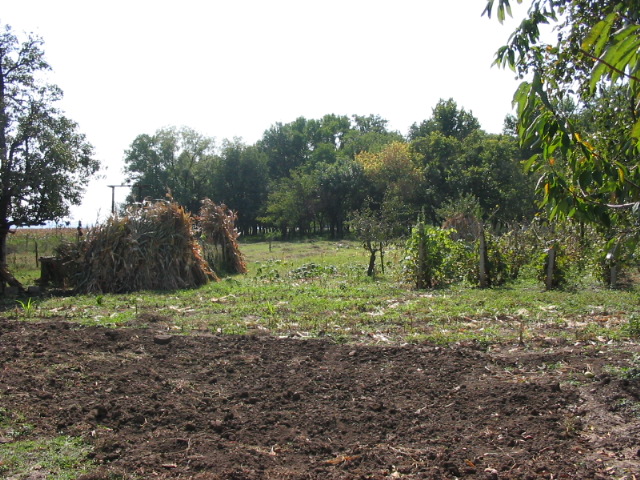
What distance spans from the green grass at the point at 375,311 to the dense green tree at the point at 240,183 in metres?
41.7

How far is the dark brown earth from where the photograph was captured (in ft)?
12.0

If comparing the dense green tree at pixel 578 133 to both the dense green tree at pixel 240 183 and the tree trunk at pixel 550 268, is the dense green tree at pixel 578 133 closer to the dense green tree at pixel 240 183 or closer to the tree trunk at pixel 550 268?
the tree trunk at pixel 550 268

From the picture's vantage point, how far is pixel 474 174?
34.6 meters

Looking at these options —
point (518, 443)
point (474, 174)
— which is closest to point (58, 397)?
point (518, 443)

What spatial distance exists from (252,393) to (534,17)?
3.84 meters

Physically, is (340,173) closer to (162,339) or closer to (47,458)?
(162,339)

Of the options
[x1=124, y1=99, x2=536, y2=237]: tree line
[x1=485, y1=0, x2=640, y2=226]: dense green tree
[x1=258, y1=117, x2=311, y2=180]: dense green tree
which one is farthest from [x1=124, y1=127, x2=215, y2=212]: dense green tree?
[x1=485, y1=0, x2=640, y2=226]: dense green tree

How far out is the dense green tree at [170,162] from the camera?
185ft

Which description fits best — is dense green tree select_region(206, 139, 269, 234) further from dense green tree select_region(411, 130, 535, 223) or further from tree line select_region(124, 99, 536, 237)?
dense green tree select_region(411, 130, 535, 223)

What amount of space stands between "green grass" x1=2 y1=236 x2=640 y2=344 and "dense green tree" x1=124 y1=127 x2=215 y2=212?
44855 mm

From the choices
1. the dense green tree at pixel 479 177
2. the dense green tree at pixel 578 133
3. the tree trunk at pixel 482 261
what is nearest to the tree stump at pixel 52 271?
the tree trunk at pixel 482 261

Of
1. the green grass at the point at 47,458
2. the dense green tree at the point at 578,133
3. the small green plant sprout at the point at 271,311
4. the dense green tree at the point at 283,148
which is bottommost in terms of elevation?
the green grass at the point at 47,458

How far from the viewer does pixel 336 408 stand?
4.68 m

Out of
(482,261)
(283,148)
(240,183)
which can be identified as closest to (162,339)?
(482,261)
